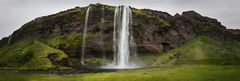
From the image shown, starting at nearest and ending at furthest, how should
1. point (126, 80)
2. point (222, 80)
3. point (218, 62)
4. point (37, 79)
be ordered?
1. point (222, 80)
2. point (126, 80)
3. point (37, 79)
4. point (218, 62)

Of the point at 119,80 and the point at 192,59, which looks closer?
the point at 119,80

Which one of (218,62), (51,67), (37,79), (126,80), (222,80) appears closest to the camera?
(222,80)

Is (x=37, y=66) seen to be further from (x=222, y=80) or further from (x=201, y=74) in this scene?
(x=222, y=80)

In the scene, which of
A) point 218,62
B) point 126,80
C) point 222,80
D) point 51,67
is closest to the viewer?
point 222,80

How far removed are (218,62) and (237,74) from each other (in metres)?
76.6

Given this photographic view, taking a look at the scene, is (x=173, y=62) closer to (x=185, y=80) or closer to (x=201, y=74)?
(x=201, y=74)

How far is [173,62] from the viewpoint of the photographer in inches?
7810

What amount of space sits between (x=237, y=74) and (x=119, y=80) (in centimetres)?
2906

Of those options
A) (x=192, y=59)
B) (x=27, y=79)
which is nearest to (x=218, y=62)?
(x=192, y=59)

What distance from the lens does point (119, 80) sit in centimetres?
10131

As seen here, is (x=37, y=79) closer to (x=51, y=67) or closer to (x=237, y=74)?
(x=237, y=74)

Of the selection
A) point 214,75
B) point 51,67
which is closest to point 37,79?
point 214,75

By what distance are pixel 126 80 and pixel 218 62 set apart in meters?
87.7

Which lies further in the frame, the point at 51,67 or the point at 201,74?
the point at 51,67
